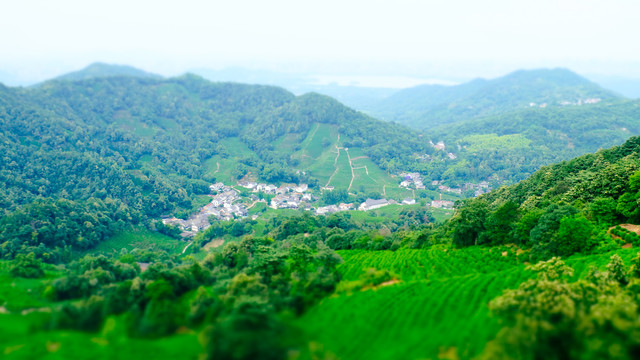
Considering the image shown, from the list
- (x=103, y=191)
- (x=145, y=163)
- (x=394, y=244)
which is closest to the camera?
(x=394, y=244)

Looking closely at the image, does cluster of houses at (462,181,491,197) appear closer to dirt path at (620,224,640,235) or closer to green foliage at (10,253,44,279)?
dirt path at (620,224,640,235)

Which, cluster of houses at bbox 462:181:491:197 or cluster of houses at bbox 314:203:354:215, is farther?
cluster of houses at bbox 462:181:491:197

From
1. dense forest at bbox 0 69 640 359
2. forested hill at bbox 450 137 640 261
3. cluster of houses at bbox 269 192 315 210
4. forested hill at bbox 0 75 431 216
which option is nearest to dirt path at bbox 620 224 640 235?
dense forest at bbox 0 69 640 359

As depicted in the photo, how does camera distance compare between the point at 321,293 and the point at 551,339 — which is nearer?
the point at 551,339

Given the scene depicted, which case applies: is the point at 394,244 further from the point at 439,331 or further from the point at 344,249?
the point at 439,331

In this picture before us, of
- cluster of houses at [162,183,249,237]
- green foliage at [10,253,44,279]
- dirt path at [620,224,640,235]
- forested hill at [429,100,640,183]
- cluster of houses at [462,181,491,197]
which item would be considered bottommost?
cluster of houses at [462,181,491,197]

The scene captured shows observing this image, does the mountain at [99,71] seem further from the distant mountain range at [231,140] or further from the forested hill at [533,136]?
the forested hill at [533,136]

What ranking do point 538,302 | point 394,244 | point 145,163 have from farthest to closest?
point 145,163
point 394,244
point 538,302

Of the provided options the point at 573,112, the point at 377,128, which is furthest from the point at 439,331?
the point at 573,112
